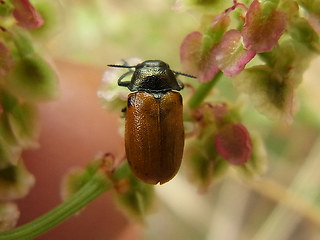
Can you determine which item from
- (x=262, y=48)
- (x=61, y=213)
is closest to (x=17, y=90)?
(x=61, y=213)

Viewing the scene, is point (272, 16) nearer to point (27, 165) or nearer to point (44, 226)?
point (44, 226)

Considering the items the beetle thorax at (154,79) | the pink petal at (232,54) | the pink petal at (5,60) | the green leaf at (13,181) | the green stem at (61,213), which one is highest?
the pink petal at (5,60)

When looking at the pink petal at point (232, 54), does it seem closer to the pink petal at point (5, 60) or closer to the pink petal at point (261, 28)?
the pink petal at point (261, 28)

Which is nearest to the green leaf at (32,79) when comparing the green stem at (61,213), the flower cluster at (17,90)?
the flower cluster at (17,90)

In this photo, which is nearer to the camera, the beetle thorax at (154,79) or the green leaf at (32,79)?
the green leaf at (32,79)

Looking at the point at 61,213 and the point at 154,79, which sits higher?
the point at 154,79

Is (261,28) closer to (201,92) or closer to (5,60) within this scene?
(201,92)

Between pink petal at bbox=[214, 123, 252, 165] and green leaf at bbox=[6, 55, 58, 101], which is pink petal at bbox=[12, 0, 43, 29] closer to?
green leaf at bbox=[6, 55, 58, 101]
